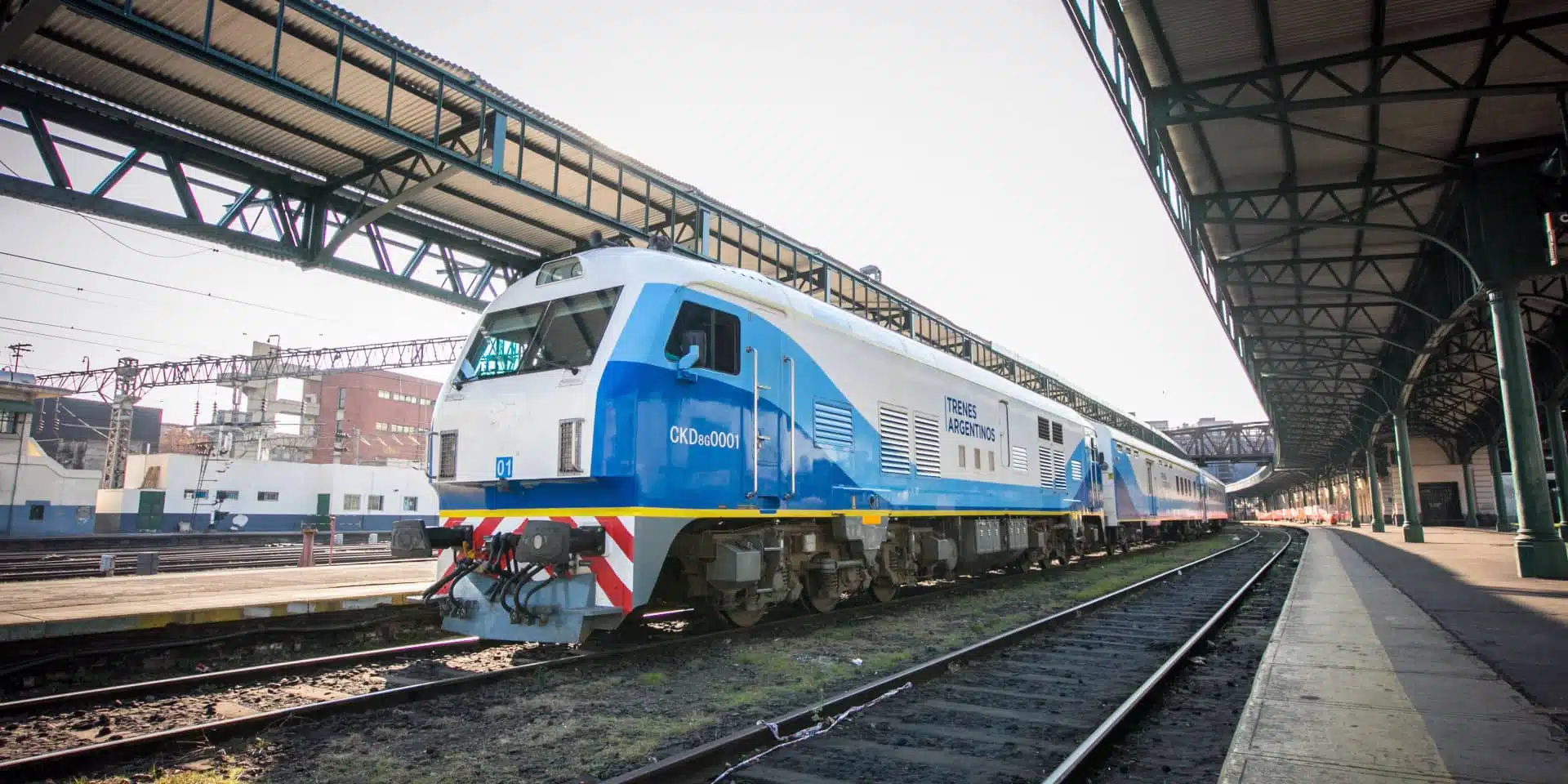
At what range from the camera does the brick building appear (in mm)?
68812

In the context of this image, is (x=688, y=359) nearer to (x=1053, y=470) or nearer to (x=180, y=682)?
(x=180, y=682)

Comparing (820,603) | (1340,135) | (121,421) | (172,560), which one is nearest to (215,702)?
(820,603)

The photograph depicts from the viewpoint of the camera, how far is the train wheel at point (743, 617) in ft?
27.9

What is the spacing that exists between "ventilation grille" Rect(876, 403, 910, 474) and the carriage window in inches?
120

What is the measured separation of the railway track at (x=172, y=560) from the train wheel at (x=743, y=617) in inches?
419

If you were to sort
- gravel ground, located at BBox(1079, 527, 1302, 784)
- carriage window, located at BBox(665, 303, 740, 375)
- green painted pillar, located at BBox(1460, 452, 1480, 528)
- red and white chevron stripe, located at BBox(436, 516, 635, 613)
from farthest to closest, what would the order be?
green painted pillar, located at BBox(1460, 452, 1480, 528) < carriage window, located at BBox(665, 303, 740, 375) < red and white chevron stripe, located at BBox(436, 516, 635, 613) < gravel ground, located at BBox(1079, 527, 1302, 784)

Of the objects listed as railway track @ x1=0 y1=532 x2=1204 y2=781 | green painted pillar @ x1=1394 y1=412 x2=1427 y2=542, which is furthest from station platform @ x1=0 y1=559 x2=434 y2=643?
green painted pillar @ x1=1394 y1=412 x2=1427 y2=542

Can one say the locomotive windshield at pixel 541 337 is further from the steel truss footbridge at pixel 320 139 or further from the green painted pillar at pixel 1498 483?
the green painted pillar at pixel 1498 483

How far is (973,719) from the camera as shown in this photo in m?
5.63

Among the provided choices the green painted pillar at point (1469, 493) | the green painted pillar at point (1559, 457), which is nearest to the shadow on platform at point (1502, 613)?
the green painted pillar at point (1559, 457)

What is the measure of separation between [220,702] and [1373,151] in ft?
60.0

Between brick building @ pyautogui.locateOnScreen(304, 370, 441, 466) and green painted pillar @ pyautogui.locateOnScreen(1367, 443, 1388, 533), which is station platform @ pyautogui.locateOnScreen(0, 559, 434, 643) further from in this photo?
brick building @ pyautogui.locateOnScreen(304, 370, 441, 466)

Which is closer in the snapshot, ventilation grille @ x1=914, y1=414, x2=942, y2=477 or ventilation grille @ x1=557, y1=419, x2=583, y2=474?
ventilation grille @ x1=557, y1=419, x2=583, y2=474

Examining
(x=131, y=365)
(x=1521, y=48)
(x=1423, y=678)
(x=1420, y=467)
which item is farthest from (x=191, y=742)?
(x=1420, y=467)
